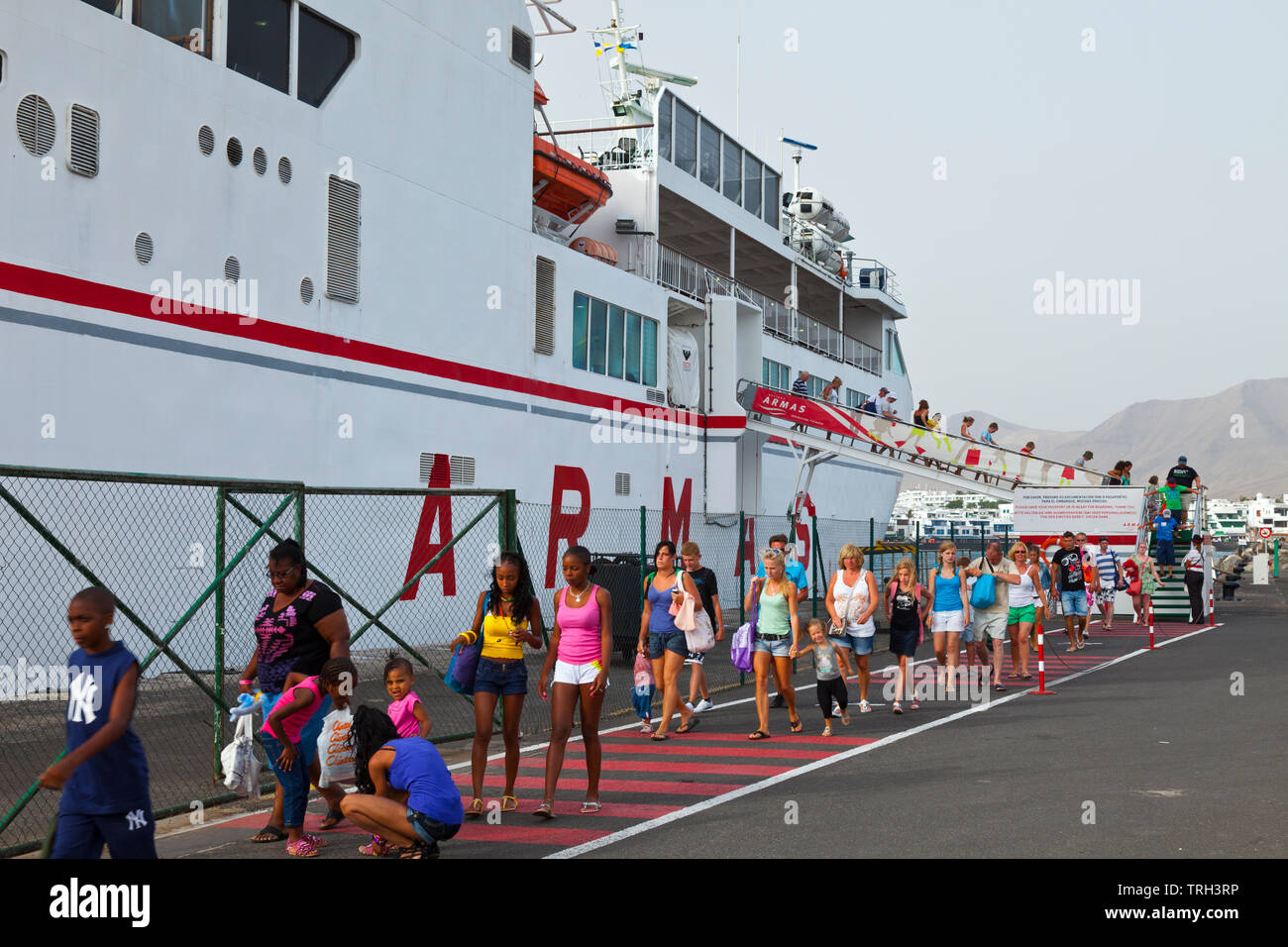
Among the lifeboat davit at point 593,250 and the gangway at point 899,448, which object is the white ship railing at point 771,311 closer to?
the gangway at point 899,448

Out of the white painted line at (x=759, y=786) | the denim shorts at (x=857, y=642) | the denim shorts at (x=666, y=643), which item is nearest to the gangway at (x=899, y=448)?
the white painted line at (x=759, y=786)

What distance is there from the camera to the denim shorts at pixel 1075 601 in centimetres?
1973

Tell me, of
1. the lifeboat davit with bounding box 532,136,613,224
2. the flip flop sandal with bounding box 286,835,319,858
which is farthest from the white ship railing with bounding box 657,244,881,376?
the flip flop sandal with bounding box 286,835,319,858

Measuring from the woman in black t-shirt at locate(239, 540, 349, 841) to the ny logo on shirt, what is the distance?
2016mm

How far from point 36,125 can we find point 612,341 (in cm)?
1273

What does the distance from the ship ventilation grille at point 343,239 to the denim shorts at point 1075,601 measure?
11.7m

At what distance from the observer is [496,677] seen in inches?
323

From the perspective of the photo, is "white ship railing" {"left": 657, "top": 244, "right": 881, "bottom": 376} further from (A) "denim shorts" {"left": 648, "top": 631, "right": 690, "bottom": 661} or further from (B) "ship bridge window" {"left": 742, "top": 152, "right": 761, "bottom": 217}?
(A) "denim shorts" {"left": 648, "top": 631, "right": 690, "bottom": 661}

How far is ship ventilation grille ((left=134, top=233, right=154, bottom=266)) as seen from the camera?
12898mm

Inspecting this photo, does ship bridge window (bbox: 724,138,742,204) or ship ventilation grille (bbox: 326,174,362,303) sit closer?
ship ventilation grille (bbox: 326,174,362,303)

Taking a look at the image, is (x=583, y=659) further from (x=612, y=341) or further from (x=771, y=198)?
(x=771, y=198)

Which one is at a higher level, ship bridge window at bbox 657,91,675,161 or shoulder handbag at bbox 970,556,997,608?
ship bridge window at bbox 657,91,675,161

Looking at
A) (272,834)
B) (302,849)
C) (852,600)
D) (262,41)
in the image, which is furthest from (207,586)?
(262,41)
